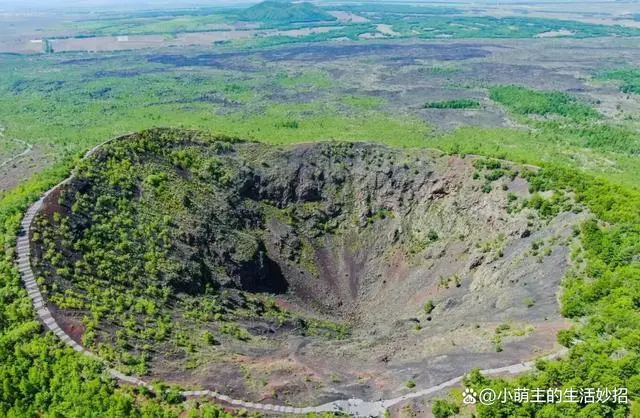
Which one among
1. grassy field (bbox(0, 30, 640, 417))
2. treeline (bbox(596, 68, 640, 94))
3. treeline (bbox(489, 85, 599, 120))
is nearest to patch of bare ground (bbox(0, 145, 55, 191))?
grassy field (bbox(0, 30, 640, 417))

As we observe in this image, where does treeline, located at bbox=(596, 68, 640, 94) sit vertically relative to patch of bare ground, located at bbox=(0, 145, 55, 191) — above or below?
above

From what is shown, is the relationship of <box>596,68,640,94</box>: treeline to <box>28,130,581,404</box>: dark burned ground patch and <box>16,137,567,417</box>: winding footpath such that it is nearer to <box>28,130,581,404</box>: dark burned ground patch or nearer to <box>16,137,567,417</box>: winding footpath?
<box>28,130,581,404</box>: dark burned ground patch

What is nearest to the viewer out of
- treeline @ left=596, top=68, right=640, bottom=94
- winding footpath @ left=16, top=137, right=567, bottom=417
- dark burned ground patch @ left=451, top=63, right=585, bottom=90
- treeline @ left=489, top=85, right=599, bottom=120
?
winding footpath @ left=16, top=137, right=567, bottom=417

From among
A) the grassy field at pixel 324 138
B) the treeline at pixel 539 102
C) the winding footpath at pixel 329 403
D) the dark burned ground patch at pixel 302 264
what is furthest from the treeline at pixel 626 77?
the winding footpath at pixel 329 403

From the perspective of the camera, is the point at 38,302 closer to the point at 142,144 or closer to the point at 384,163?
the point at 142,144

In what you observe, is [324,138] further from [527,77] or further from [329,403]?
[527,77]

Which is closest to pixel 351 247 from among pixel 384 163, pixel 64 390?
pixel 384 163

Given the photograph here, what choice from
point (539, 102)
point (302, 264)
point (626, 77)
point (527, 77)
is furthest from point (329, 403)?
point (626, 77)

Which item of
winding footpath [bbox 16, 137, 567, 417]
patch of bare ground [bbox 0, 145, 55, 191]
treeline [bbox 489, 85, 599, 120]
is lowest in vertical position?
winding footpath [bbox 16, 137, 567, 417]
